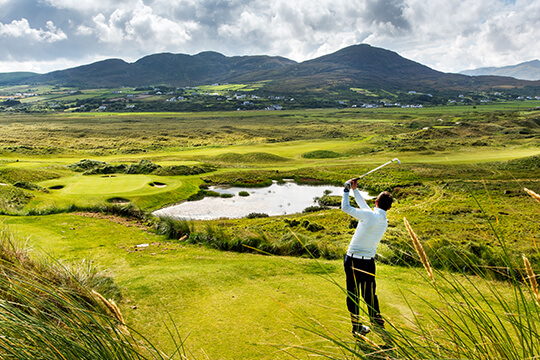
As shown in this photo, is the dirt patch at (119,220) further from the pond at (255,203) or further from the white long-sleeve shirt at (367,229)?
the white long-sleeve shirt at (367,229)

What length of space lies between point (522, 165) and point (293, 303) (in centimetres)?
4155

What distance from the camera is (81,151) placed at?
6284 cm

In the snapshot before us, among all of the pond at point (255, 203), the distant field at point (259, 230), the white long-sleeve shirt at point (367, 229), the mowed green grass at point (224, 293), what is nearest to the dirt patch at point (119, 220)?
the distant field at point (259, 230)

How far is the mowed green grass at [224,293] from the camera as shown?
5277 millimetres

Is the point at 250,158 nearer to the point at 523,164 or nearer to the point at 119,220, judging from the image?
the point at 523,164

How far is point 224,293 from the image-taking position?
23.0 feet

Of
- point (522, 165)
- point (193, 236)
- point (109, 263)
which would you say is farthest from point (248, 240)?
point (522, 165)

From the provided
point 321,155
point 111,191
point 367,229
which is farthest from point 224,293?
point 321,155

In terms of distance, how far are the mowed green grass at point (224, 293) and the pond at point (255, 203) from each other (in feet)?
46.8

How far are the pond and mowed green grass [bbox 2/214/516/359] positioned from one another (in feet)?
46.8

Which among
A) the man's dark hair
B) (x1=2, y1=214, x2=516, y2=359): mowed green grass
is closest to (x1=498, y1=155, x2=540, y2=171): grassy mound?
(x1=2, y1=214, x2=516, y2=359): mowed green grass

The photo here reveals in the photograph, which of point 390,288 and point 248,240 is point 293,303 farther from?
point 248,240

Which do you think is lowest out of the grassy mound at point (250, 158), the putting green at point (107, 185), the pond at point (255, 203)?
the pond at point (255, 203)

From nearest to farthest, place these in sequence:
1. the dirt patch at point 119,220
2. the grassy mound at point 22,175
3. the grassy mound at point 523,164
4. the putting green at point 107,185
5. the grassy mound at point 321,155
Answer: the dirt patch at point 119,220 → the putting green at point 107,185 → the grassy mound at point 22,175 → the grassy mound at point 523,164 → the grassy mound at point 321,155
